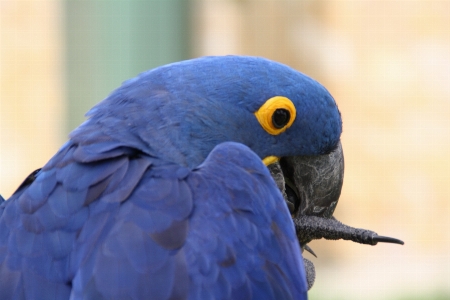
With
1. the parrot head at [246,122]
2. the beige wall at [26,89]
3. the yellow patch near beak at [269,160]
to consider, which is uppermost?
the parrot head at [246,122]

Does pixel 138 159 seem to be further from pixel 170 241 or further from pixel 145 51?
pixel 145 51

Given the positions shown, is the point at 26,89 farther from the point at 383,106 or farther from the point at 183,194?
the point at 183,194

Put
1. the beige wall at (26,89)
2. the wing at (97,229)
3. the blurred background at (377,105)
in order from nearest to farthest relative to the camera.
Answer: the wing at (97,229) → the blurred background at (377,105) → the beige wall at (26,89)

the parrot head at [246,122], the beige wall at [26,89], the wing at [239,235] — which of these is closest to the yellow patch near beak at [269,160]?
the parrot head at [246,122]

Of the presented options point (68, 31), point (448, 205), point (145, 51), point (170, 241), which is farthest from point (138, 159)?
point (448, 205)

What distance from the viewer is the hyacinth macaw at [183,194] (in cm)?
143

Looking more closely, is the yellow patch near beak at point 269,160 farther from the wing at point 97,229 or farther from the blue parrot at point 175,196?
the wing at point 97,229

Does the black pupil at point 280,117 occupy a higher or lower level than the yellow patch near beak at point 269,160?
higher

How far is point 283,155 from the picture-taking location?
1.78 metres

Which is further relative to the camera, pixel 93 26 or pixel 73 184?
pixel 93 26

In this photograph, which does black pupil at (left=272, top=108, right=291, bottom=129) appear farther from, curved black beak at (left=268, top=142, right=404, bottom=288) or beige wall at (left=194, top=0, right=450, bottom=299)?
beige wall at (left=194, top=0, right=450, bottom=299)

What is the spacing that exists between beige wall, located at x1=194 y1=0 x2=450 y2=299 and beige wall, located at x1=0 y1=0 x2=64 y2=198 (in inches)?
40.4

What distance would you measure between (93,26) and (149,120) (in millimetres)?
1120

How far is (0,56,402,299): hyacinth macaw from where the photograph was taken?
→ 4.70ft
